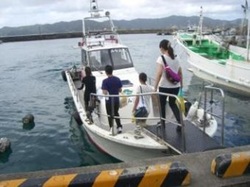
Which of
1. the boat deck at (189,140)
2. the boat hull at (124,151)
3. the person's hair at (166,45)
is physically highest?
the person's hair at (166,45)

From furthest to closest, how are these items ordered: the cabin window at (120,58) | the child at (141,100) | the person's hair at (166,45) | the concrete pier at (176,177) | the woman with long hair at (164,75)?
the cabin window at (120,58) → the child at (141,100) → the woman with long hair at (164,75) → the person's hair at (166,45) → the concrete pier at (176,177)

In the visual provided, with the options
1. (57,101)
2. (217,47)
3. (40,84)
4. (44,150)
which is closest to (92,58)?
(44,150)

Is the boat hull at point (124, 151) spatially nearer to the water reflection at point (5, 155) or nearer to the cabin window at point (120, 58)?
the water reflection at point (5, 155)

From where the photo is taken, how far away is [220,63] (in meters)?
21.3

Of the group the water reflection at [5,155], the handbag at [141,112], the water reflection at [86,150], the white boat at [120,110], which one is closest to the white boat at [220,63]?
the white boat at [120,110]

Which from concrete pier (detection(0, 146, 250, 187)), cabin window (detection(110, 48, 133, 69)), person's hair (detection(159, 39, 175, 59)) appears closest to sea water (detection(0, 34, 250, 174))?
cabin window (detection(110, 48, 133, 69))

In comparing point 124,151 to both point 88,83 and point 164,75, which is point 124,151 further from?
point 88,83

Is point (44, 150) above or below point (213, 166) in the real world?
below

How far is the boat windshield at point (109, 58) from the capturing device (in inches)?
523

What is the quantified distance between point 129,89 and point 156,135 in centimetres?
341

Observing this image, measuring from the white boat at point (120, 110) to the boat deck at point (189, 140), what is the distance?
168 millimetres

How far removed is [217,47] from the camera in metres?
27.5

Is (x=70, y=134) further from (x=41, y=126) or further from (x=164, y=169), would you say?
(x=164, y=169)

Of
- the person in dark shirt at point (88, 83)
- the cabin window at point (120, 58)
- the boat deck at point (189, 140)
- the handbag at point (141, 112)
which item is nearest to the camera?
the boat deck at point (189, 140)
